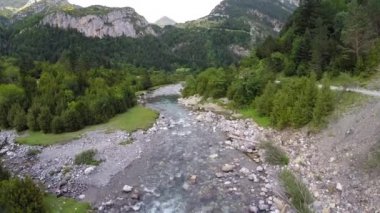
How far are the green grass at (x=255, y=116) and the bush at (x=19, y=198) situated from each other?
32.9 meters

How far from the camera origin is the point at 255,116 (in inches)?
2205

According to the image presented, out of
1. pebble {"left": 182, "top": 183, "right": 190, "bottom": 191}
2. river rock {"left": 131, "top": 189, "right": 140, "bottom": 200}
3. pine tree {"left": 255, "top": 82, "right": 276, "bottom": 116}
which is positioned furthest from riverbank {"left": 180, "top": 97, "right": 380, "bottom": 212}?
river rock {"left": 131, "top": 189, "right": 140, "bottom": 200}

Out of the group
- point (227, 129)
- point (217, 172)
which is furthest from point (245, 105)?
point (217, 172)

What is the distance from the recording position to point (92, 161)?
40.0 m

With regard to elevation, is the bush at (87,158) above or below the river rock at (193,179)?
below

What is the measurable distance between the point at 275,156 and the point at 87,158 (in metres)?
20.8

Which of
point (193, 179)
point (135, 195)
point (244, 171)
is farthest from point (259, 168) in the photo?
point (135, 195)

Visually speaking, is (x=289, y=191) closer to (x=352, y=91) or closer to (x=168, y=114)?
(x=352, y=91)

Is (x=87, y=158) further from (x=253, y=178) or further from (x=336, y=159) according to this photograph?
(x=336, y=159)

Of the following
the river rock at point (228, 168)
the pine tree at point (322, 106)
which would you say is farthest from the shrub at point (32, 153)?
the pine tree at point (322, 106)

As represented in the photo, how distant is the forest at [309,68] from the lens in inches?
1753

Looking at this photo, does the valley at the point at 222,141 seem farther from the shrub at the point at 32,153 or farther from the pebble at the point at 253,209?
the shrub at the point at 32,153

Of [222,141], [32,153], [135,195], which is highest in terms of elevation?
[135,195]

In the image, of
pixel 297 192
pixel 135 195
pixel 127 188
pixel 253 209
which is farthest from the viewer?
pixel 127 188
